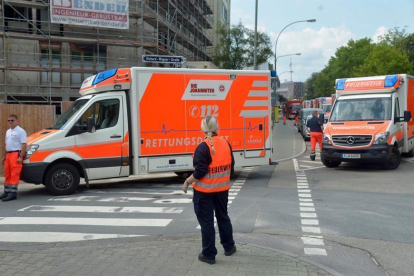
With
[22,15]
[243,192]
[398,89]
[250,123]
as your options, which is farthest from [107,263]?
[22,15]

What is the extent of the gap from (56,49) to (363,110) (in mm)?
21024

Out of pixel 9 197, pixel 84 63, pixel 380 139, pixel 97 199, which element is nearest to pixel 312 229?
pixel 97 199

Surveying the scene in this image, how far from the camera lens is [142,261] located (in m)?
4.97

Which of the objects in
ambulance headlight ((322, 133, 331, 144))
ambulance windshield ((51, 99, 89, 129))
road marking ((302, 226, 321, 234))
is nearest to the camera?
road marking ((302, 226, 321, 234))

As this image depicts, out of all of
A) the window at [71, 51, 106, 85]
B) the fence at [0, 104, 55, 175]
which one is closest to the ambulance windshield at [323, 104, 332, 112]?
the window at [71, 51, 106, 85]

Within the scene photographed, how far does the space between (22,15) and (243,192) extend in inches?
826

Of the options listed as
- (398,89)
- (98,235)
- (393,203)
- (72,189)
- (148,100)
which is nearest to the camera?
(98,235)

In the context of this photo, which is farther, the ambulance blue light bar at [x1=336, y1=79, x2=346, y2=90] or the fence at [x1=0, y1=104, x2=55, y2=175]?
the ambulance blue light bar at [x1=336, y1=79, x2=346, y2=90]

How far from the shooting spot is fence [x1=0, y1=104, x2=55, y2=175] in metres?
13.0

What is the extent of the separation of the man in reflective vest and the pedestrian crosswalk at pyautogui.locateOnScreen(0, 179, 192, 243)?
1.75 metres

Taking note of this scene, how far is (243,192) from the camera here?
9.95 m

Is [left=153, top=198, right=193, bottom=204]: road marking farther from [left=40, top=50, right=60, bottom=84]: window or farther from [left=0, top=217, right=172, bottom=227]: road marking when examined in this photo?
[left=40, top=50, right=60, bottom=84]: window

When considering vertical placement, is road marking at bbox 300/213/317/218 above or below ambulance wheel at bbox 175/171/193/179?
below

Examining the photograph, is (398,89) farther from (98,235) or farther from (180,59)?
(98,235)
